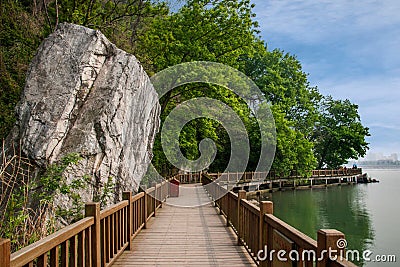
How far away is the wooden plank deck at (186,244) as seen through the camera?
572 centimetres

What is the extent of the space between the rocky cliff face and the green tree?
3743 cm

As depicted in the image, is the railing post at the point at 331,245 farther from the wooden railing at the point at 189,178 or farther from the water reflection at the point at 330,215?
the wooden railing at the point at 189,178

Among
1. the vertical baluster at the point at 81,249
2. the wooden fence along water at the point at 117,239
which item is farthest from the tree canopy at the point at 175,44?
the vertical baluster at the point at 81,249

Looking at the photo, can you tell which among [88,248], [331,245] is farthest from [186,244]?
[331,245]

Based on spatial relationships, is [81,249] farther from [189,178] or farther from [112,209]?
[189,178]

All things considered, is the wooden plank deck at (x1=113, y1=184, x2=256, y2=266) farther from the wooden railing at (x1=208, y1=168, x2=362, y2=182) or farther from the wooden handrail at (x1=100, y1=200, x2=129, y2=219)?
the wooden railing at (x1=208, y1=168, x2=362, y2=182)

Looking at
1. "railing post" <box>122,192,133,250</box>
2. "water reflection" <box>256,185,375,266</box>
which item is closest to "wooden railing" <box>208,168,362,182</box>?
"water reflection" <box>256,185,375,266</box>

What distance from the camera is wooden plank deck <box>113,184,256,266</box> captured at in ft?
18.8

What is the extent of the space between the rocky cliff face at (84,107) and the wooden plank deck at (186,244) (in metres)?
1.45

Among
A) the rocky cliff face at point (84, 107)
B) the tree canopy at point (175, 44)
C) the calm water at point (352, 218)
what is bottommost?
the calm water at point (352, 218)

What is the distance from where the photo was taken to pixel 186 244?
22.9ft

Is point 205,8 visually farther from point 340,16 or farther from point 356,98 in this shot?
point 356,98

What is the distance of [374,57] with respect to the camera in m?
45.7

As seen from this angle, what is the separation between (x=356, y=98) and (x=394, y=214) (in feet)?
86.2
